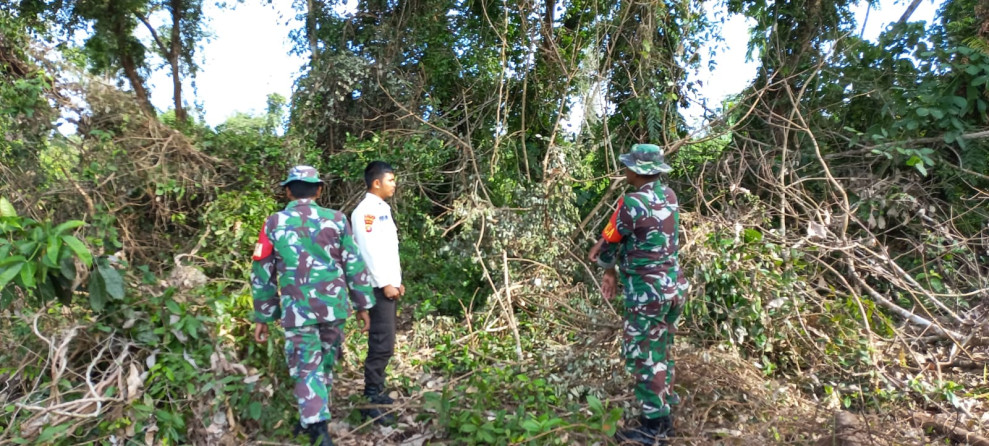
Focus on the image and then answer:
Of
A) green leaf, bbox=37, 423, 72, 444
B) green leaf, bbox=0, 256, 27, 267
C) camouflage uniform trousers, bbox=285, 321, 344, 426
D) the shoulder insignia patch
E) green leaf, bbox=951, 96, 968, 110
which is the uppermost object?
green leaf, bbox=951, 96, 968, 110

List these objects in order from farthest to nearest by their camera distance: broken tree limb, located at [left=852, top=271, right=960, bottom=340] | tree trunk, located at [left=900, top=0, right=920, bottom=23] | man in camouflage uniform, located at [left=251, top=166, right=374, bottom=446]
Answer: tree trunk, located at [left=900, top=0, right=920, bottom=23] → broken tree limb, located at [left=852, top=271, right=960, bottom=340] → man in camouflage uniform, located at [left=251, top=166, right=374, bottom=446]

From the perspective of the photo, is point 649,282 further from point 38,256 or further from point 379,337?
point 38,256

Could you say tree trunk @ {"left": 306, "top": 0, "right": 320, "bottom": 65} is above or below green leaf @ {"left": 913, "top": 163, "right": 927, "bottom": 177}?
above

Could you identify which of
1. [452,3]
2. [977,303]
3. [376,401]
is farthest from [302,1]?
[977,303]

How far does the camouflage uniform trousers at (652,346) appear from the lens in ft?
10.6

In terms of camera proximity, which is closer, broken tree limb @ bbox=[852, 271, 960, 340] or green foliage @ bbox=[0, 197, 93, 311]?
green foliage @ bbox=[0, 197, 93, 311]

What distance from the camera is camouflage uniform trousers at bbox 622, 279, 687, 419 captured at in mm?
3223

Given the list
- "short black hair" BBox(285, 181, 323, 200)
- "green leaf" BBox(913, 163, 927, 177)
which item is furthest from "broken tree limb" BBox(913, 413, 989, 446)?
"short black hair" BBox(285, 181, 323, 200)

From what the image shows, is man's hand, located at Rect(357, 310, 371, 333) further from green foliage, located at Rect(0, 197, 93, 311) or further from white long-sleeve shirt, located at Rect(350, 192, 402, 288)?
green foliage, located at Rect(0, 197, 93, 311)

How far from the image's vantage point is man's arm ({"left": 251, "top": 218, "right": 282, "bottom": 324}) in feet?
10.4

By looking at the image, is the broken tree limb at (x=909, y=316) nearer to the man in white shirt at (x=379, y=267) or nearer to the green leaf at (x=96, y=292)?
the man in white shirt at (x=379, y=267)

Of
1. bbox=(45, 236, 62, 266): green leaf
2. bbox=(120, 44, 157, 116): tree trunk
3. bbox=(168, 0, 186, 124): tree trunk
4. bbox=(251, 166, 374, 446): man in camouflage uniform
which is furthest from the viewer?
bbox=(168, 0, 186, 124): tree trunk

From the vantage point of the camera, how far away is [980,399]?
385 centimetres

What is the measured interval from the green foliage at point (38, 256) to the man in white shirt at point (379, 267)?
53.7 inches
